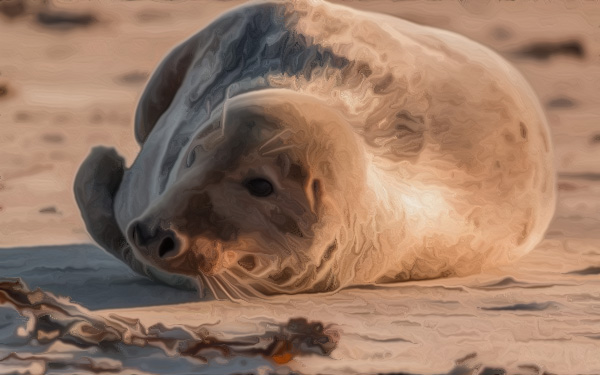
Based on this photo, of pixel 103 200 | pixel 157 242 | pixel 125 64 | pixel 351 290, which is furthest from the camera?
pixel 125 64

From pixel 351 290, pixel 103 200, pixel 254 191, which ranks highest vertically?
pixel 254 191

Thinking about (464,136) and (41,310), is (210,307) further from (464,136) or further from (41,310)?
(464,136)

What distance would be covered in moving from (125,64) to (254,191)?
5587mm

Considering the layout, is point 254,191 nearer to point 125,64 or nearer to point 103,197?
point 103,197

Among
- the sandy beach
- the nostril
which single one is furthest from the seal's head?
the sandy beach

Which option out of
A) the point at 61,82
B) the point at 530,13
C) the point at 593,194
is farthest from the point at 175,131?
the point at 530,13

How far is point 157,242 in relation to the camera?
Result: 11.6 feet

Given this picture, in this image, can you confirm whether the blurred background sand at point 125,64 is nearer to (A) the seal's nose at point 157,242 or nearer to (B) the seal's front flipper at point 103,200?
(B) the seal's front flipper at point 103,200

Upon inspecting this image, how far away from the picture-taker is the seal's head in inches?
139

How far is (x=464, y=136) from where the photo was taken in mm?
4180

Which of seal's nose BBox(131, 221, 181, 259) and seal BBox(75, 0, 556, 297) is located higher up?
seal BBox(75, 0, 556, 297)

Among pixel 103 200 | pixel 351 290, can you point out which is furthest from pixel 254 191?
pixel 103 200

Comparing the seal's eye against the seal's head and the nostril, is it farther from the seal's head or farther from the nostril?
the nostril

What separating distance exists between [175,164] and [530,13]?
21.3 ft
